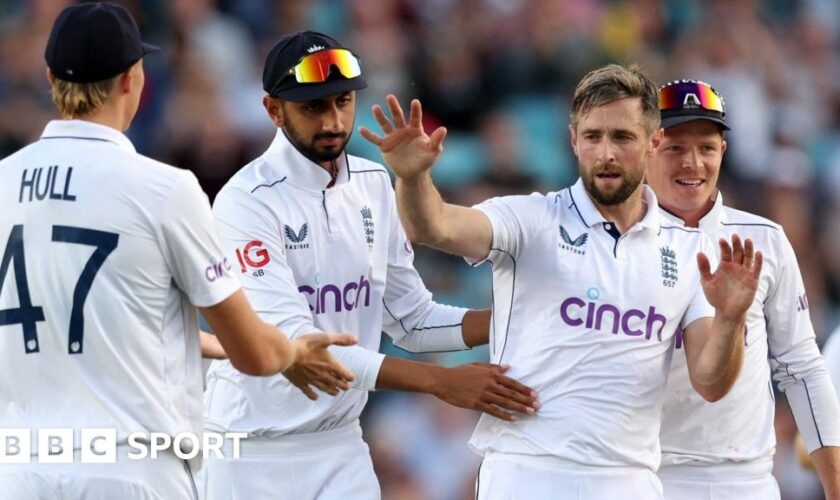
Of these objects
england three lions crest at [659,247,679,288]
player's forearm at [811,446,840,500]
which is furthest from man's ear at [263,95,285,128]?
player's forearm at [811,446,840,500]

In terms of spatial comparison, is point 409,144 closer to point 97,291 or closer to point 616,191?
point 616,191

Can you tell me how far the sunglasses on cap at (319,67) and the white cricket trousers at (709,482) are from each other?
2026mm

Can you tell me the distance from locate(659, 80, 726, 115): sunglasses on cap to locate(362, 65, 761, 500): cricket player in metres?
0.58

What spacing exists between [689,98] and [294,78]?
64.0 inches

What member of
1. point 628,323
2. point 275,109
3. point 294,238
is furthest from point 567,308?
point 275,109

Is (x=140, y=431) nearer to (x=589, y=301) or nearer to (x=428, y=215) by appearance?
(x=428, y=215)

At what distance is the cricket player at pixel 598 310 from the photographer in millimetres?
5492

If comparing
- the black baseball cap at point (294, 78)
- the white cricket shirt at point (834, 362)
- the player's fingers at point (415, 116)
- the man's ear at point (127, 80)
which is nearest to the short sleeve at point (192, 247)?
the man's ear at point (127, 80)

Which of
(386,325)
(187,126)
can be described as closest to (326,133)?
(386,325)

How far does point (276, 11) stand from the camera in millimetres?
11898

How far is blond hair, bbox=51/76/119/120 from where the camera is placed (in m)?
4.75

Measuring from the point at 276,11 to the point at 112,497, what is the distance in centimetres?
771

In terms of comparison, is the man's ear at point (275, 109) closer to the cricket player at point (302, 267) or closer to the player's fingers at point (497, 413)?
the cricket player at point (302, 267)

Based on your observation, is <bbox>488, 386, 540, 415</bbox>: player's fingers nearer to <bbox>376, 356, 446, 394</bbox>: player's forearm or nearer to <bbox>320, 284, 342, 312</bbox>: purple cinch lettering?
<bbox>376, 356, 446, 394</bbox>: player's forearm
